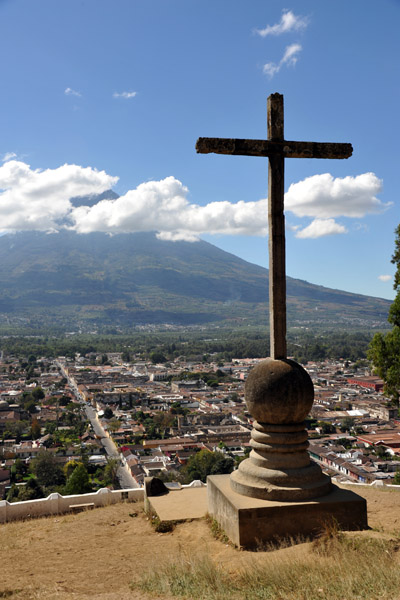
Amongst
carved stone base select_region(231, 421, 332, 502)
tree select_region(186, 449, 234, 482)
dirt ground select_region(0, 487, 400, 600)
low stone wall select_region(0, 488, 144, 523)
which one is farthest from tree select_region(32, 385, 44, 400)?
carved stone base select_region(231, 421, 332, 502)

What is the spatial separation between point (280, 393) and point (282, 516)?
1207 millimetres

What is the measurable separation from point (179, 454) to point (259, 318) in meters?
167

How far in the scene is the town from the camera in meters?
26.1

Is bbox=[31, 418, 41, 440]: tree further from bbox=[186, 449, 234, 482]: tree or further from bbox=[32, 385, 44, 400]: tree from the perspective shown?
bbox=[186, 449, 234, 482]: tree

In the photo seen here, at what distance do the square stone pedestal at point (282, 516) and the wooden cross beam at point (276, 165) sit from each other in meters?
1.59

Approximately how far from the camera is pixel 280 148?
639cm

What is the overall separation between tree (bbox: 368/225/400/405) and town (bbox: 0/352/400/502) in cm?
78

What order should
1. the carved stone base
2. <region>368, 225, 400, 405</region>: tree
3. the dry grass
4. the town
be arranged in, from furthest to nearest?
the town
<region>368, 225, 400, 405</region>: tree
the carved stone base
the dry grass

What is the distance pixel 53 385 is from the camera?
2714 inches

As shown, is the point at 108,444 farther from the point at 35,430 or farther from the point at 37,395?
the point at 37,395

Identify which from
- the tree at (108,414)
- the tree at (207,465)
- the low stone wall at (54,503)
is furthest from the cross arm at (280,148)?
the tree at (108,414)

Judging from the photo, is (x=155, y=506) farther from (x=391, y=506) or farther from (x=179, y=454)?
(x=179, y=454)

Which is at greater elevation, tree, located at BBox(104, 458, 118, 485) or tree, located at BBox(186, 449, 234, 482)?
tree, located at BBox(186, 449, 234, 482)

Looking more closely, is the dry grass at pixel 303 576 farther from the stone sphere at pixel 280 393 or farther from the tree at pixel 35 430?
the tree at pixel 35 430
